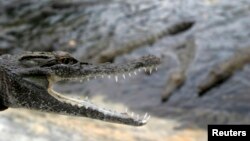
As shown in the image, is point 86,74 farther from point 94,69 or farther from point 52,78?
point 52,78

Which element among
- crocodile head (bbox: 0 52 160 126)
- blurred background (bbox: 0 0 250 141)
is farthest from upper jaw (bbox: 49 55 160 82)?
blurred background (bbox: 0 0 250 141)

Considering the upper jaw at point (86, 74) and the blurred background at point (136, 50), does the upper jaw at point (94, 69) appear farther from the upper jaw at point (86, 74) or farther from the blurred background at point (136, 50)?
the blurred background at point (136, 50)

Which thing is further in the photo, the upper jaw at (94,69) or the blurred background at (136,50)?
the blurred background at (136,50)

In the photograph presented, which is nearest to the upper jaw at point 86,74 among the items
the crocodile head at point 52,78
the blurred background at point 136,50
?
the crocodile head at point 52,78

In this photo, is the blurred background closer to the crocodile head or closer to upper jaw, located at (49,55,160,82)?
the crocodile head

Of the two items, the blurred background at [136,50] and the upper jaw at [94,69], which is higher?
the blurred background at [136,50]

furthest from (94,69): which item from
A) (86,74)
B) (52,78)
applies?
(52,78)
